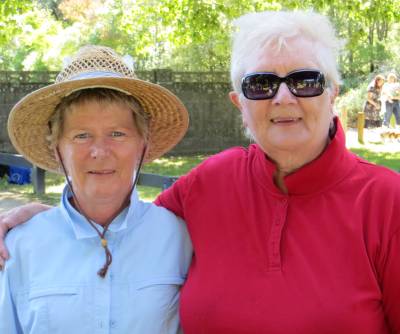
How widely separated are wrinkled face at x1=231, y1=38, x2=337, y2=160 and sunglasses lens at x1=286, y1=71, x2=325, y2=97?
0.02 meters

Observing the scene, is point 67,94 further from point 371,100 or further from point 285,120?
point 371,100

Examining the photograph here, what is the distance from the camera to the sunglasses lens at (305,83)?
2191mm

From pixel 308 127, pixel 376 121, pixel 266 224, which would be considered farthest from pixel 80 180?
pixel 376 121

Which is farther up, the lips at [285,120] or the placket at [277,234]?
the lips at [285,120]

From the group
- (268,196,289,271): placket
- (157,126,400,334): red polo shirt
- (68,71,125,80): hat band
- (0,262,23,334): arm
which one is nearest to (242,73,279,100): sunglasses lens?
(157,126,400,334): red polo shirt

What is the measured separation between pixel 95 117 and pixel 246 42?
0.67 m

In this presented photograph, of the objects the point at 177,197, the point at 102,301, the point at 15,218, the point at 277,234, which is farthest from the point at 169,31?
the point at 102,301

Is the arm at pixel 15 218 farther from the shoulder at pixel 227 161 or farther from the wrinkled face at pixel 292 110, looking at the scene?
the wrinkled face at pixel 292 110

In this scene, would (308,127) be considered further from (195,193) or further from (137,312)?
(137,312)

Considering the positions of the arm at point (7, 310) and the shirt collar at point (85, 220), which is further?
the shirt collar at point (85, 220)

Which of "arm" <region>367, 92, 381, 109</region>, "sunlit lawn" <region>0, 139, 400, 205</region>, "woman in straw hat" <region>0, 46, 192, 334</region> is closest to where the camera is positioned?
"woman in straw hat" <region>0, 46, 192, 334</region>

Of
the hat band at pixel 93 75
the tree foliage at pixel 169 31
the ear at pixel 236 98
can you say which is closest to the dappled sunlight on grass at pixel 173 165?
the tree foliage at pixel 169 31

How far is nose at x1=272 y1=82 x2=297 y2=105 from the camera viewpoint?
220 cm

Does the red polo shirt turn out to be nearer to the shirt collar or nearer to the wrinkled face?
the wrinkled face
